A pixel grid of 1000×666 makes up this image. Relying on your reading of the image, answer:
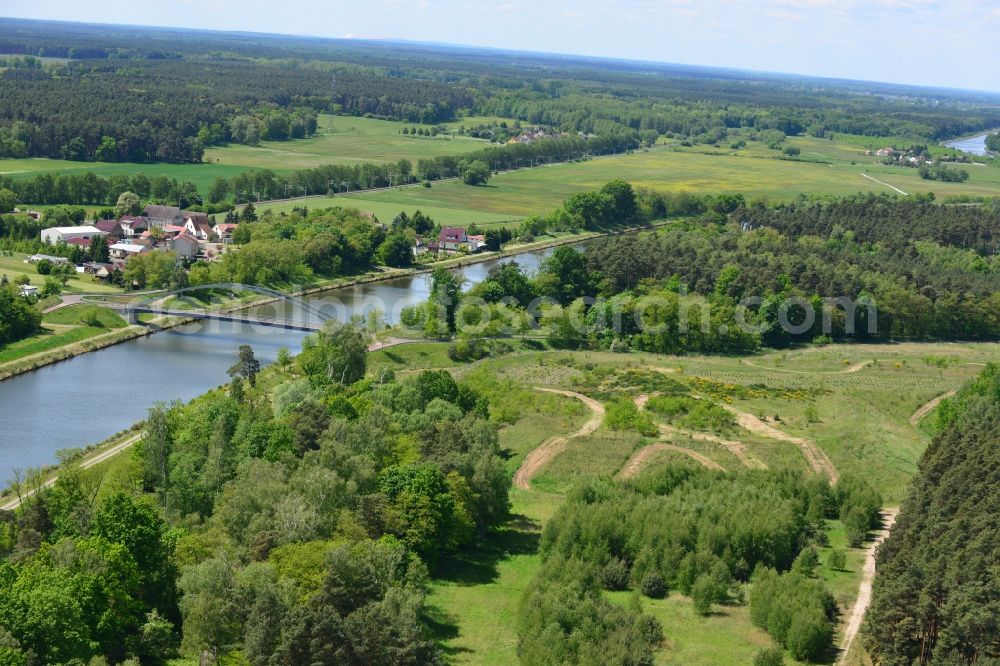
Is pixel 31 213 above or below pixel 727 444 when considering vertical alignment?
below

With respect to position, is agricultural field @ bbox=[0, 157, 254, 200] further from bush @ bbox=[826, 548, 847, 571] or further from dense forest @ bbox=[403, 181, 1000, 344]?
bush @ bbox=[826, 548, 847, 571]

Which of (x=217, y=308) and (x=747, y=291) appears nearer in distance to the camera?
(x=217, y=308)

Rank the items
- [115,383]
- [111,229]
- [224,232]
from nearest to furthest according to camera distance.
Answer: [115,383] < [111,229] < [224,232]

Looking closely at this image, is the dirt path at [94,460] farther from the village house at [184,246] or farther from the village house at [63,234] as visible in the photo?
the village house at [63,234]

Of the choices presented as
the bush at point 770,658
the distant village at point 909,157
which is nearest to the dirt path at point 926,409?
the bush at point 770,658

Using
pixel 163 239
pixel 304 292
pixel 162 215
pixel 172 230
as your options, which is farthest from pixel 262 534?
pixel 162 215

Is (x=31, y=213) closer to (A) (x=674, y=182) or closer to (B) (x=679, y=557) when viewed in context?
(B) (x=679, y=557)

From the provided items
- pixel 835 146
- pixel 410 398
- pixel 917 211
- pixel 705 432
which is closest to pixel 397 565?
pixel 410 398
